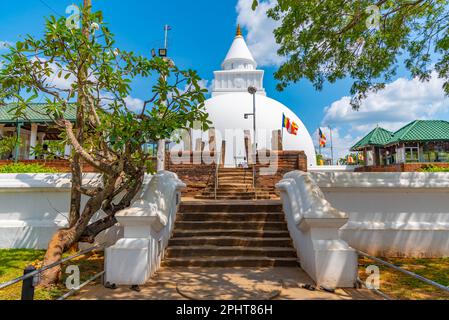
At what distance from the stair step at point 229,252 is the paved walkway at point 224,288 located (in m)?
0.55

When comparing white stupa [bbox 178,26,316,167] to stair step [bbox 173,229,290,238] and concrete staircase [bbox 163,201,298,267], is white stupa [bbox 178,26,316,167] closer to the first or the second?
concrete staircase [bbox 163,201,298,267]

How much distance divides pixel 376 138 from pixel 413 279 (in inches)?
795

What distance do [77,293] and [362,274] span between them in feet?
15.5

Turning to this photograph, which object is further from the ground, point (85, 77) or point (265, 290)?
point (85, 77)

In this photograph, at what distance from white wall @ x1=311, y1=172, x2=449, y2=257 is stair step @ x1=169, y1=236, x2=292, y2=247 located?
151 cm

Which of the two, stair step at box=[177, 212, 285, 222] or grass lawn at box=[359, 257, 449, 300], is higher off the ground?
stair step at box=[177, 212, 285, 222]

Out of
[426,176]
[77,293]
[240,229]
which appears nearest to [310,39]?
[426,176]

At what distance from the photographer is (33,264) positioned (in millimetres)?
5879

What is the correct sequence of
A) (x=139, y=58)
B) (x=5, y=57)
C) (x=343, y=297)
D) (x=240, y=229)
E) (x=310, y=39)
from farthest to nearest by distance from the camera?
(x=310, y=39), (x=240, y=229), (x=139, y=58), (x=5, y=57), (x=343, y=297)

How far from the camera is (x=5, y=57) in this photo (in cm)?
460

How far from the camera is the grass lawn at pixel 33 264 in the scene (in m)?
4.44

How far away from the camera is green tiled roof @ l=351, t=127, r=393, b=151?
888 inches

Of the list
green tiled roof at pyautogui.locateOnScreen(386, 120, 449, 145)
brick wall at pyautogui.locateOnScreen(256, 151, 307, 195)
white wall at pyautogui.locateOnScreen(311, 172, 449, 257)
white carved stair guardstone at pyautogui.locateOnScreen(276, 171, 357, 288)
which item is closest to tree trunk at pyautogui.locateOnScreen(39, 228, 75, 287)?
white carved stair guardstone at pyautogui.locateOnScreen(276, 171, 357, 288)

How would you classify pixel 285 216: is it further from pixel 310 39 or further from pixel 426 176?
pixel 310 39
